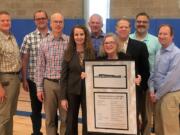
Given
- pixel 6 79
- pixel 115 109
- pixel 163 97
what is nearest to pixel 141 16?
pixel 163 97

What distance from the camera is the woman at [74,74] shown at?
3.96 meters

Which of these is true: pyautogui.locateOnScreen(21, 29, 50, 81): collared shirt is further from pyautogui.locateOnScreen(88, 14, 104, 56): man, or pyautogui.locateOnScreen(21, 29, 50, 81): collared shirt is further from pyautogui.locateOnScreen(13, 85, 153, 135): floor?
pyautogui.locateOnScreen(13, 85, 153, 135): floor

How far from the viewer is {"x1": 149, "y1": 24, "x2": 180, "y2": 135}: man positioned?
4.09 m

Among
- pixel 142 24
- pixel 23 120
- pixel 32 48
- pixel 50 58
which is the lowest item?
pixel 23 120

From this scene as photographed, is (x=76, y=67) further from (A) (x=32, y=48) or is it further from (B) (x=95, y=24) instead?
(A) (x=32, y=48)

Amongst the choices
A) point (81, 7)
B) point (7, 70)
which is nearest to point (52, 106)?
point (7, 70)

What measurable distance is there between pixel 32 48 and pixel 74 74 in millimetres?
967

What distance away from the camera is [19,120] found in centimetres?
637

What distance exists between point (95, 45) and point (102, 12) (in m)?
5.03

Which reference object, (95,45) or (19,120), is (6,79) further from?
(19,120)

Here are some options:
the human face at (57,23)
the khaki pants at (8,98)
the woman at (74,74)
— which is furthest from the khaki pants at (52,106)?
the human face at (57,23)

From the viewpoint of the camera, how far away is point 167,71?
163 inches

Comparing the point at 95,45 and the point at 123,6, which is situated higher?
the point at 123,6

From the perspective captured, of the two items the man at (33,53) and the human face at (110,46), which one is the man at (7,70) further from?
the human face at (110,46)
